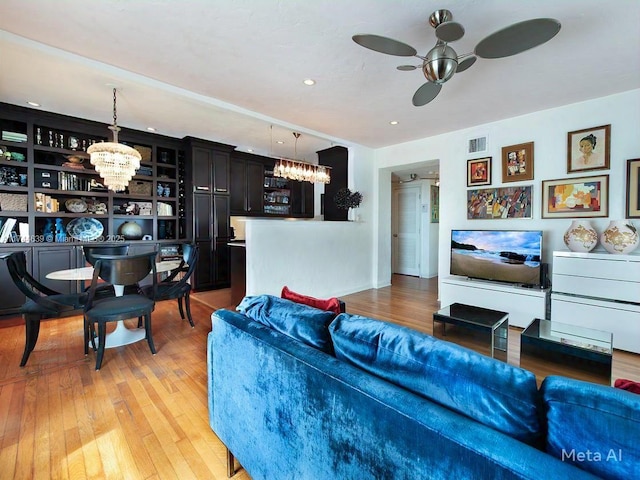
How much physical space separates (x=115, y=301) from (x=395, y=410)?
9.08 feet

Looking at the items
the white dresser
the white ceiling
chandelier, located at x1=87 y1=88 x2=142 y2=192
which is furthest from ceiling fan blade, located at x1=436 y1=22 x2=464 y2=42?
chandelier, located at x1=87 y1=88 x2=142 y2=192

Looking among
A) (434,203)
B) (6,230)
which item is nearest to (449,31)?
(6,230)

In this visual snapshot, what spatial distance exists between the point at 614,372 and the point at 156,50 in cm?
457

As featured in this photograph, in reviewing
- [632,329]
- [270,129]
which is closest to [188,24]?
[270,129]

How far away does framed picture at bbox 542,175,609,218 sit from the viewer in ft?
10.5

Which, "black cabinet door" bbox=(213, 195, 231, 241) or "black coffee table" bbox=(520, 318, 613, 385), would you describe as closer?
"black coffee table" bbox=(520, 318, 613, 385)

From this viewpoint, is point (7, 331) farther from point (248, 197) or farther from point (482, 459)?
point (482, 459)

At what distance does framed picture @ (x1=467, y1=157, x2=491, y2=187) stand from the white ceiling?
0.53m

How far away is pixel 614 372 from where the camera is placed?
240 cm

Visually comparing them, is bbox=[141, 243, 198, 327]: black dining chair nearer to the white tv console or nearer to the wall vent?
the white tv console

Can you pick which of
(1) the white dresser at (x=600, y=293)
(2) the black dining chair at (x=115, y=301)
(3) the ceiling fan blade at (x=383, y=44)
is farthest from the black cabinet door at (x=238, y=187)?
(1) the white dresser at (x=600, y=293)

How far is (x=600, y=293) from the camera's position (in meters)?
2.87

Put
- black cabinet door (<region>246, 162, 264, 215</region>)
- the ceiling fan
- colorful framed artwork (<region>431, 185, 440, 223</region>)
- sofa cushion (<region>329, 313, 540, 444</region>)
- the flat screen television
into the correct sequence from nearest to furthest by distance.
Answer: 1. sofa cushion (<region>329, 313, 540, 444</region>)
2. the ceiling fan
3. the flat screen television
4. black cabinet door (<region>246, 162, 264, 215</region>)
5. colorful framed artwork (<region>431, 185, 440, 223</region>)

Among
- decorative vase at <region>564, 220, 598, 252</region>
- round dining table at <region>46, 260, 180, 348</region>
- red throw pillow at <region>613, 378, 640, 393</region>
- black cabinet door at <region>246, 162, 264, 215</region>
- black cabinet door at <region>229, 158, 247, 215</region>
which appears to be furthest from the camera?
black cabinet door at <region>246, 162, 264, 215</region>
